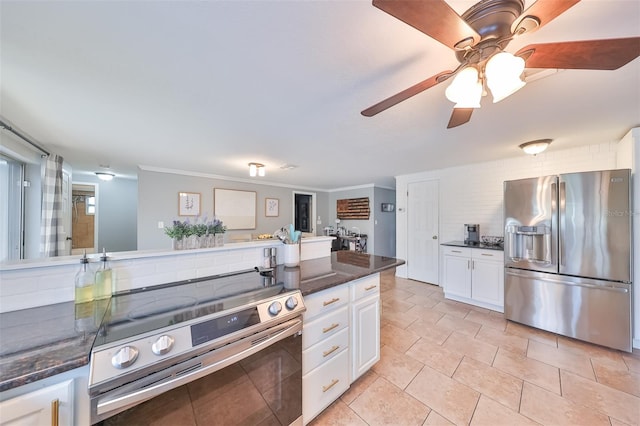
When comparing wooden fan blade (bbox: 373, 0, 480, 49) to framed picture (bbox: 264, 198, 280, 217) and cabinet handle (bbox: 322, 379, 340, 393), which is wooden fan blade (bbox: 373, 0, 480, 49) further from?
framed picture (bbox: 264, 198, 280, 217)

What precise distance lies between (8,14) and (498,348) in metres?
4.00

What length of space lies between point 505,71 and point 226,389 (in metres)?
1.73

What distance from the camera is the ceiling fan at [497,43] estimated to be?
0.72m

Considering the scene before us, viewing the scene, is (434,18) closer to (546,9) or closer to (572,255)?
(546,9)

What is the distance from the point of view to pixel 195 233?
1.48 metres

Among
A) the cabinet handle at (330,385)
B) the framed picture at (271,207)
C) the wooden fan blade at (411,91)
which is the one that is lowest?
the cabinet handle at (330,385)

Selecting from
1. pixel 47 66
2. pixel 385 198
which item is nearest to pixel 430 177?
pixel 385 198

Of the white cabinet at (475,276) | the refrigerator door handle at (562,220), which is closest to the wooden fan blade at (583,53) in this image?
the refrigerator door handle at (562,220)

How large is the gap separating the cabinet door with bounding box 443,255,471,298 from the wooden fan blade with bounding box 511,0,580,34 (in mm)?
3177

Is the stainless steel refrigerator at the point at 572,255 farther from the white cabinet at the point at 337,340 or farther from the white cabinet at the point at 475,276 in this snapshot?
the white cabinet at the point at 337,340

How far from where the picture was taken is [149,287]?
50.4 inches

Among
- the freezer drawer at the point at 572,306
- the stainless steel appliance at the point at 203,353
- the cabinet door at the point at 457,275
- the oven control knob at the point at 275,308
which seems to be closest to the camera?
the stainless steel appliance at the point at 203,353

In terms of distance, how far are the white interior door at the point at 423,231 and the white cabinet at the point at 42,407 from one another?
4.62m

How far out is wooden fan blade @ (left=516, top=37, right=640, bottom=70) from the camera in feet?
2.70
